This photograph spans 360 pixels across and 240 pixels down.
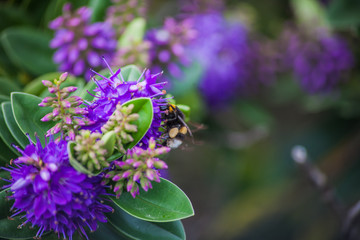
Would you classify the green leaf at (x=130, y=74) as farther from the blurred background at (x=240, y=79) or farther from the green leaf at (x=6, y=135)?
the green leaf at (x=6, y=135)

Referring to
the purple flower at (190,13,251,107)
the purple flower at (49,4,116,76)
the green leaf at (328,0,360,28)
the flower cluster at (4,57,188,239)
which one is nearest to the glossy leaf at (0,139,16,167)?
the flower cluster at (4,57,188,239)

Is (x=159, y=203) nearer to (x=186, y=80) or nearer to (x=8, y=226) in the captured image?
(x=8, y=226)

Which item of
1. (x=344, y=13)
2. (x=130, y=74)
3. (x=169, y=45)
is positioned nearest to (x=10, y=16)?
(x=169, y=45)

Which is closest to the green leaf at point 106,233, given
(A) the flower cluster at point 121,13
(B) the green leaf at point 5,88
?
(B) the green leaf at point 5,88

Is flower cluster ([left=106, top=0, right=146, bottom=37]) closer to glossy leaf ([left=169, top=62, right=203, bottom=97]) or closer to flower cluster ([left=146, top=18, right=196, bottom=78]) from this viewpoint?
flower cluster ([left=146, top=18, right=196, bottom=78])

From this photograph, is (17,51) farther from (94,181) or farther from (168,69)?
(94,181)

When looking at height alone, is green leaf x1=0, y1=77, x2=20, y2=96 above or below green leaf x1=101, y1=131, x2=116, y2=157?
below
